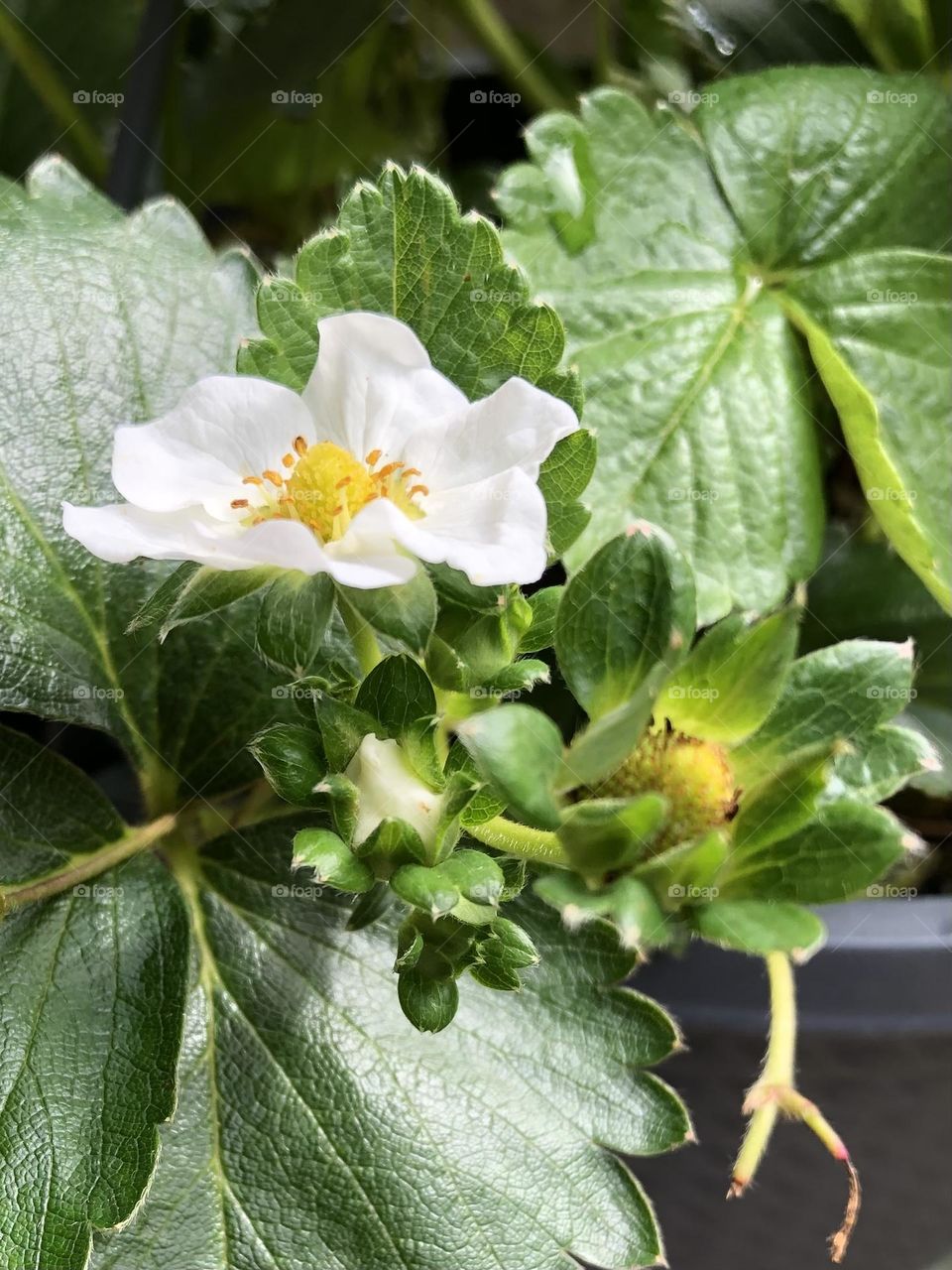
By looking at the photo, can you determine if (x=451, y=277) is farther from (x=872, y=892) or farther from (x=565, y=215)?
(x=872, y=892)

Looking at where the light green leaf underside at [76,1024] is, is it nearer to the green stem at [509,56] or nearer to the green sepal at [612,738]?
the green sepal at [612,738]

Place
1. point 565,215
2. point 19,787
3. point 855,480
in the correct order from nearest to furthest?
point 19,787 → point 565,215 → point 855,480

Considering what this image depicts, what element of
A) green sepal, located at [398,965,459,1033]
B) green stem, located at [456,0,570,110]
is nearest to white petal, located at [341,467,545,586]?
green sepal, located at [398,965,459,1033]

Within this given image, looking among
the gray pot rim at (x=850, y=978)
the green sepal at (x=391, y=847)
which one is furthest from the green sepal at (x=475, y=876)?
the gray pot rim at (x=850, y=978)

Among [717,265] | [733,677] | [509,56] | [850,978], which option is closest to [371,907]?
[733,677]

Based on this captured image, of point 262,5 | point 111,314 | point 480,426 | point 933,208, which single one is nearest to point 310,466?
point 480,426

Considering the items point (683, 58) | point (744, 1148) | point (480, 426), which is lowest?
point (744, 1148)

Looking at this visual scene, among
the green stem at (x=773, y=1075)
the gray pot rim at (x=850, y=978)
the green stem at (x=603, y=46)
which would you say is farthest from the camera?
the green stem at (x=603, y=46)
